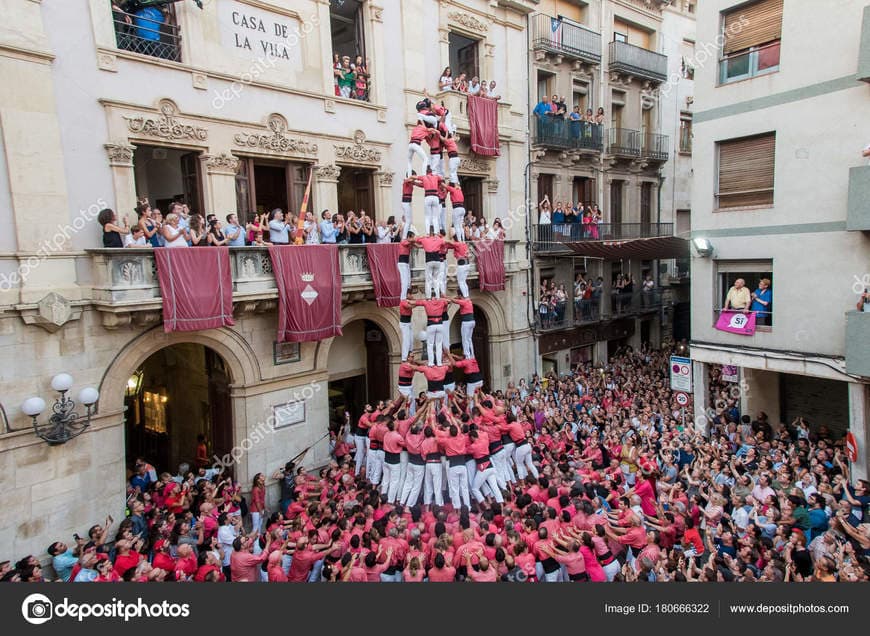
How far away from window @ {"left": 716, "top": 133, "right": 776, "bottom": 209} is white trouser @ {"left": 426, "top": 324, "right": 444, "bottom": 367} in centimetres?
879

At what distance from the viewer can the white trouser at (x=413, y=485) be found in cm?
1216

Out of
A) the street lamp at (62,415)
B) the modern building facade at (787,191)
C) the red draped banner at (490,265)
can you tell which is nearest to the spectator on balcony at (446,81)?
the red draped banner at (490,265)

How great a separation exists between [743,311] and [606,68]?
47.6 feet

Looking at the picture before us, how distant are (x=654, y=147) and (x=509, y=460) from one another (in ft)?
66.7

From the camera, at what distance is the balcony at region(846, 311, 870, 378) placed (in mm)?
12422

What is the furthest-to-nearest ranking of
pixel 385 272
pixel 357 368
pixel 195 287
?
pixel 357 368, pixel 385 272, pixel 195 287

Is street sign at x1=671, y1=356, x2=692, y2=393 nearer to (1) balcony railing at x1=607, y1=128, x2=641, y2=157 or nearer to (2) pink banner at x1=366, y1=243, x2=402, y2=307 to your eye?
A: (2) pink banner at x1=366, y1=243, x2=402, y2=307

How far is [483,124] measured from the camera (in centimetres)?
2006

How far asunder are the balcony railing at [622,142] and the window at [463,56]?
753 cm

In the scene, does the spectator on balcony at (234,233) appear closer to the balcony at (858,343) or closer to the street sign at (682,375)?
the street sign at (682,375)

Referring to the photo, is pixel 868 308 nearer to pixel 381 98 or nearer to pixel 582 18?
pixel 381 98

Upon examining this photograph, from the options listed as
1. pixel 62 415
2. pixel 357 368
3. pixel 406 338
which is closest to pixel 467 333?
pixel 406 338

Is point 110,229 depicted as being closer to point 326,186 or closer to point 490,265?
point 326,186

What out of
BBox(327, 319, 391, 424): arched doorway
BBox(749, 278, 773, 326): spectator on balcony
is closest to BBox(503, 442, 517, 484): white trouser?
BBox(327, 319, 391, 424): arched doorway
